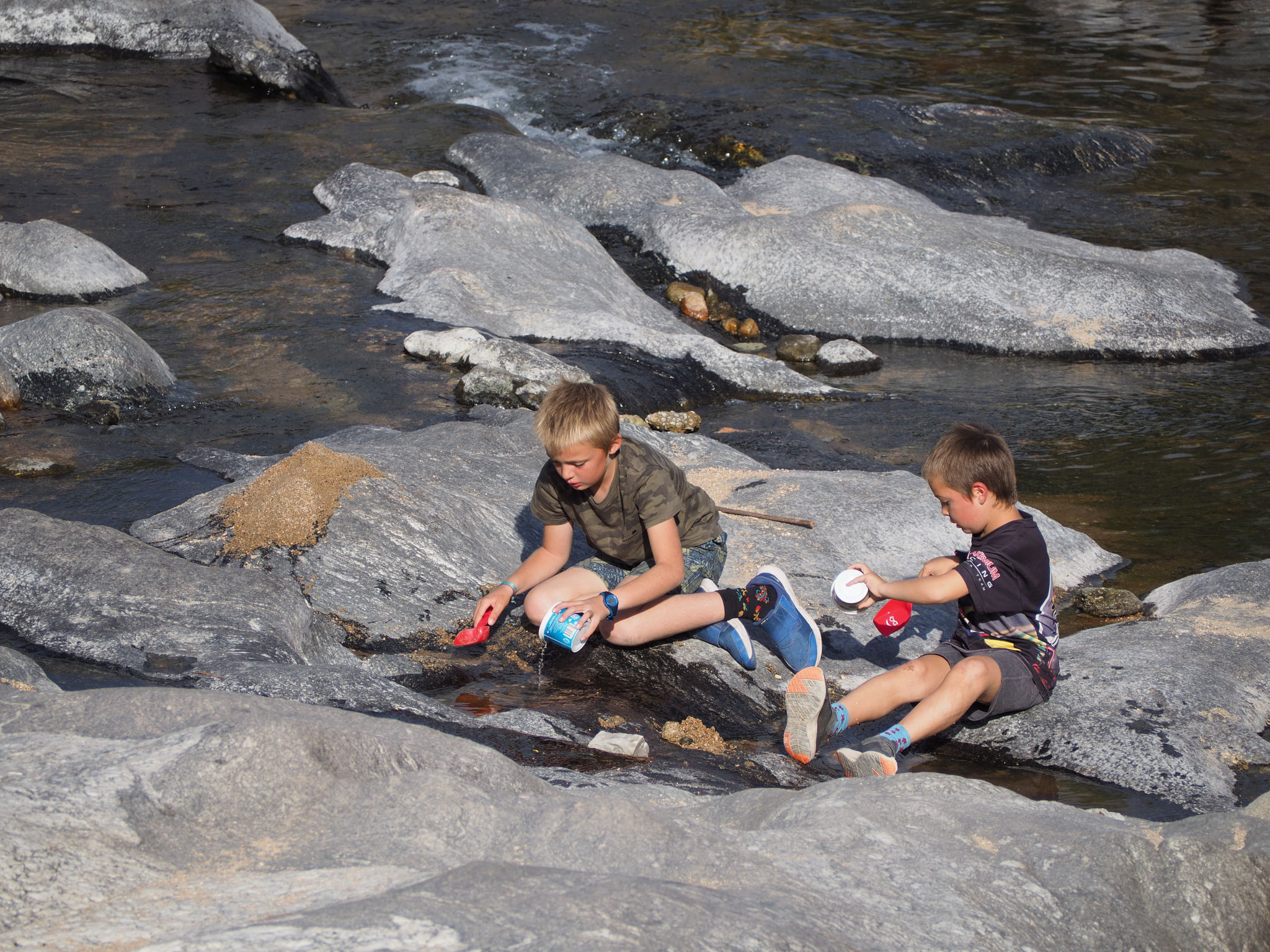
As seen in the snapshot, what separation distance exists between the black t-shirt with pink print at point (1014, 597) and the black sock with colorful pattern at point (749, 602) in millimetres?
674

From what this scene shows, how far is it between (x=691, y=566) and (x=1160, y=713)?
5.46ft

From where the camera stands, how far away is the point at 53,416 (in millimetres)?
5918

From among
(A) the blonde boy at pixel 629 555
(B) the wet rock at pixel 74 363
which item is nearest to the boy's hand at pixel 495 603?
(A) the blonde boy at pixel 629 555

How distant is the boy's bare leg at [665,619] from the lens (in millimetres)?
3822

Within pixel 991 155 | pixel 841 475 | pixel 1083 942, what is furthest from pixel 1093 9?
pixel 1083 942

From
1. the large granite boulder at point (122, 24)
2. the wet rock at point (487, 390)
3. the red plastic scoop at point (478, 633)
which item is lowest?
the wet rock at point (487, 390)

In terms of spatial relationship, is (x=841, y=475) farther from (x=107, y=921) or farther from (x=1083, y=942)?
(x=107, y=921)

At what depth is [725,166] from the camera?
12.5 meters

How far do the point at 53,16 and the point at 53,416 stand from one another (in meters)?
11.3

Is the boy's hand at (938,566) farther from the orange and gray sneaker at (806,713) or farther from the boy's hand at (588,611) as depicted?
the boy's hand at (588,611)

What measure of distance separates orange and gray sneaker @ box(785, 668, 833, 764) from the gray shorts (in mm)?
538

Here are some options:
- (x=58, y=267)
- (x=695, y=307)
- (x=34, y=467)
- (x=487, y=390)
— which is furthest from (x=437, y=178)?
(x=34, y=467)

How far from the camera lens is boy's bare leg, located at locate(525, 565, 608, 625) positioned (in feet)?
13.0

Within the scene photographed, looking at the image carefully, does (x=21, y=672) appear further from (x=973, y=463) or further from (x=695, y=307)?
(x=695, y=307)
